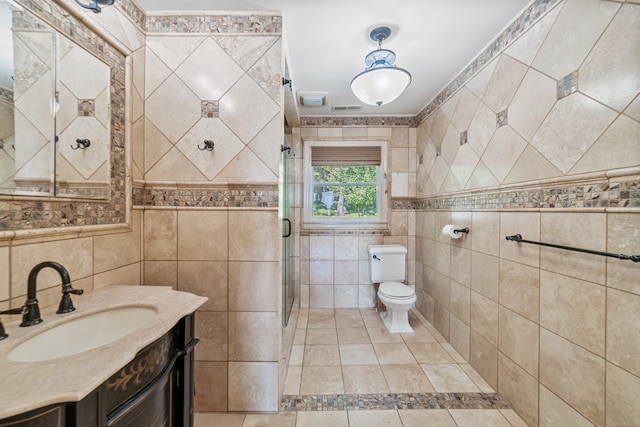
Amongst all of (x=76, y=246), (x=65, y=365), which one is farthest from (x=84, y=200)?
(x=65, y=365)

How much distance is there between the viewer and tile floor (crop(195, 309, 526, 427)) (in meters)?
1.38

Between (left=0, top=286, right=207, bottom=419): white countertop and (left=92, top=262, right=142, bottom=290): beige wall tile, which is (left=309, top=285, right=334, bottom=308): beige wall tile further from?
(left=0, top=286, right=207, bottom=419): white countertop

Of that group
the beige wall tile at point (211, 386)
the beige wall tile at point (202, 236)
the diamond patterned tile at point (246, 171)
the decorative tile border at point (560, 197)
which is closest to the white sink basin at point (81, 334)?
the beige wall tile at point (202, 236)

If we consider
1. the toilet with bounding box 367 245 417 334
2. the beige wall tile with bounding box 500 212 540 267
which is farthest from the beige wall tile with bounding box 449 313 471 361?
the beige wall tile with bounding box 500 212 540 267

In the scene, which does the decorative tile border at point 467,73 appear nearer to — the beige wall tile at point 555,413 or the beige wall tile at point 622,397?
the beige wall tile at point 622,397

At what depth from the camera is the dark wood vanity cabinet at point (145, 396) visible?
0.50 m

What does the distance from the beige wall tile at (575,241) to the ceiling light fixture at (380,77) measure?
3.60 ft

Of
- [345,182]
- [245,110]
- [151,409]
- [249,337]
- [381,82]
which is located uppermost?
[381,82]

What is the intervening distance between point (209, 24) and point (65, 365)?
1.72 metres

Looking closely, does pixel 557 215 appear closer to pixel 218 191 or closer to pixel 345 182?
pixel 218 191

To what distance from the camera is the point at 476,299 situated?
1742 mm

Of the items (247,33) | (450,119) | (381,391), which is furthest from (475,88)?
(381,391)

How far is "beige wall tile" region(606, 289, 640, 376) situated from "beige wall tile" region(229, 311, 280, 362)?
1.52 meters

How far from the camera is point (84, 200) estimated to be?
109cm
